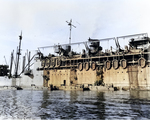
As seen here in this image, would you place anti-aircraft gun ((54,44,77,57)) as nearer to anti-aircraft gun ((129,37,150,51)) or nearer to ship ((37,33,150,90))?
ship ((37,33,150,90))

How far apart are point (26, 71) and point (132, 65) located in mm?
35818

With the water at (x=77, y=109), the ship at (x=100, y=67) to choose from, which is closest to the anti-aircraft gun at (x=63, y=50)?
the ship at (x=100, y=67)

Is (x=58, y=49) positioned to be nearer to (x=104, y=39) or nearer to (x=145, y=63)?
(x=104, y=39)

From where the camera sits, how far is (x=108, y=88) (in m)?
32.6

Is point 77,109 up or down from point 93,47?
down

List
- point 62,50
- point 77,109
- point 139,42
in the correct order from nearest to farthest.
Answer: point 77,109
point 139,42
point 62,50

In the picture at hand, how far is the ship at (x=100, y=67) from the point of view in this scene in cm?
3469

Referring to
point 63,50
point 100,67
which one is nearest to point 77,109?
point 100,67

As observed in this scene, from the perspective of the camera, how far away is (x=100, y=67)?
131 feet

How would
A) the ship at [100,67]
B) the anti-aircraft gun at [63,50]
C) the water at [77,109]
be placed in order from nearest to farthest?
the water at [77,109] < the ship at [100,67] < the anti-aircraft gun at [63,50]

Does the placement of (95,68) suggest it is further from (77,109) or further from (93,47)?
A: (77,109)

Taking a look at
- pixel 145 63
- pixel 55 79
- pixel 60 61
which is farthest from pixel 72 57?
pixel 145 63

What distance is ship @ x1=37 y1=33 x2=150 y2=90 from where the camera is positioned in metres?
34.7

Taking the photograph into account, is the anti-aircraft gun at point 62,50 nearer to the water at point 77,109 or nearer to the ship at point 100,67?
the ship at point 100,67
